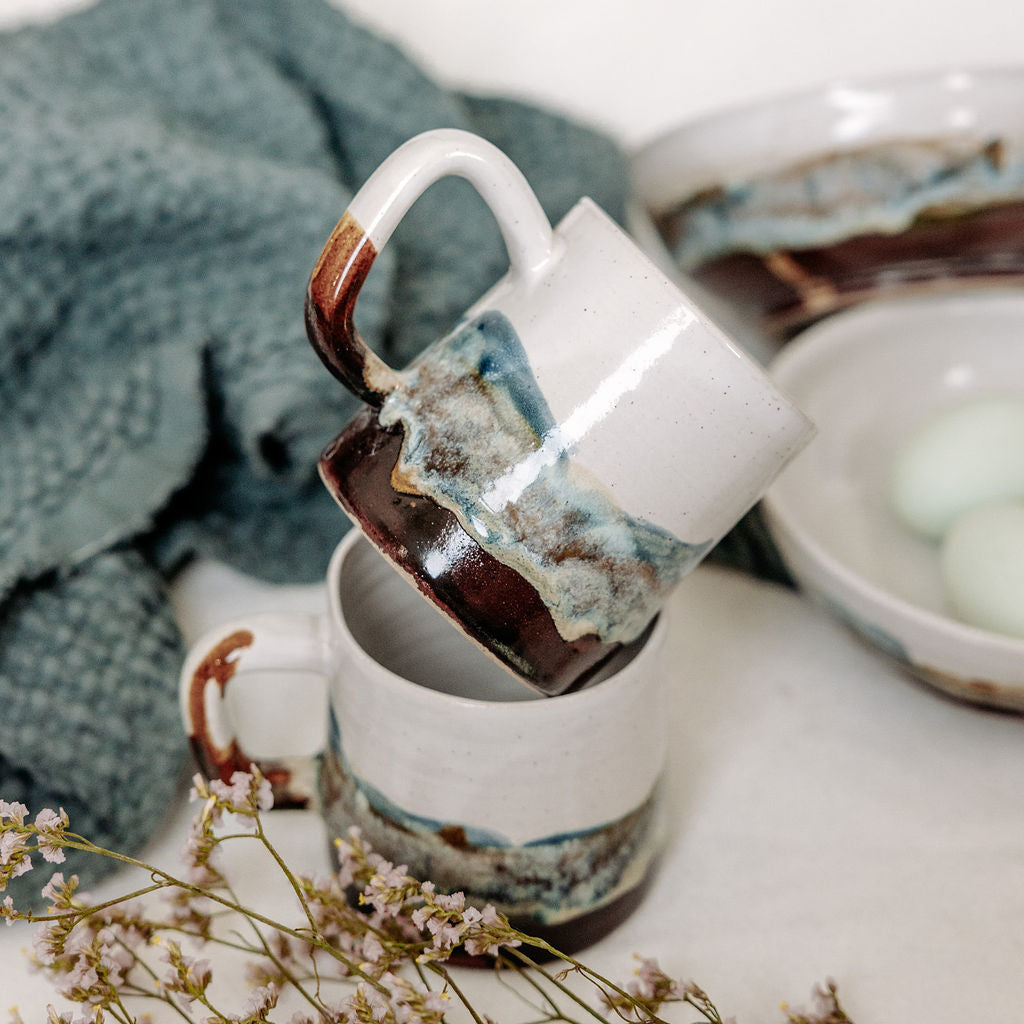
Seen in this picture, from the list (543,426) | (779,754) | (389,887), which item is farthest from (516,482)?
(779,754)

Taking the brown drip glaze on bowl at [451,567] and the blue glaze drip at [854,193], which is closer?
the brown drip glaze on bowl at [451,567]

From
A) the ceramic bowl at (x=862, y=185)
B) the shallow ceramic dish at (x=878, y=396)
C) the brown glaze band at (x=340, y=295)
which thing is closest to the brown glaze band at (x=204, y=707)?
the brown glaze band at (x=340, y=295)

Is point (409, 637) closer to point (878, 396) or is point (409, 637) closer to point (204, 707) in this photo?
point (204, 707)

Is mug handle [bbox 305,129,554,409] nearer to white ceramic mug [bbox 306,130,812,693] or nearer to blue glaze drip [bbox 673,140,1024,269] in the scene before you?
white ceramic mug [bbox 306,130,812,693]

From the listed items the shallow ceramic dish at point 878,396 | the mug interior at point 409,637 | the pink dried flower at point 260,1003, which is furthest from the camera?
the shallow ceramic dish at point 878,396

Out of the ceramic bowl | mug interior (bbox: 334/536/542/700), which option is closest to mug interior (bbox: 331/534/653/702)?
mug interior (bbox: 334/536/542/700)

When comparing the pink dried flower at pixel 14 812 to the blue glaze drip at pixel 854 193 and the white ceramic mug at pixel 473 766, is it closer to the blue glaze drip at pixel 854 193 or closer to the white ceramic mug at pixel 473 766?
the white ceramic mug at pixel 473 766

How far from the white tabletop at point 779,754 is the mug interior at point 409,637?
0.25 feet

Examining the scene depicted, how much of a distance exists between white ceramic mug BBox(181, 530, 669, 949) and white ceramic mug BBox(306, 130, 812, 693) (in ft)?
0.08

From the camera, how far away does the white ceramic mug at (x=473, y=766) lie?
32 cm

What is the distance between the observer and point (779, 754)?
466 mm

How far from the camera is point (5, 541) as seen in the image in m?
0.45

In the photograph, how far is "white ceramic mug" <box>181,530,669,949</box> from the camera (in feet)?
1.06

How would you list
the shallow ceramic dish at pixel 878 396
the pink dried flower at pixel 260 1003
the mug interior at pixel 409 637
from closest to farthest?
the pink dried flower at pixel 260 1003 < the mug interior at pixel 409 637 < the shallow ceramic dish at pixel 878 396
